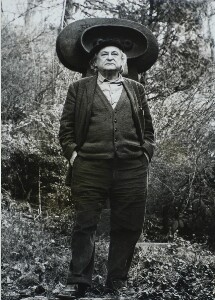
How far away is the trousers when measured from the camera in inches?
137

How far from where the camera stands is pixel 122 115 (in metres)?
3.64

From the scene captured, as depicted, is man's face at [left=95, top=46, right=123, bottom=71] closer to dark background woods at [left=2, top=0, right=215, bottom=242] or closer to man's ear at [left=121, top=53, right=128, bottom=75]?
man's ear at [left=121, top=53, right=128, bottom=75]

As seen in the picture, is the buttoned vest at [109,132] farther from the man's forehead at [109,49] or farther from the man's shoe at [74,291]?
the man's shoe at [74,291]

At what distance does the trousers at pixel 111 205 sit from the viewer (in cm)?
349

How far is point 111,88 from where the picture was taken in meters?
3.71

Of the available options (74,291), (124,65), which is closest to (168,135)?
(124,65)

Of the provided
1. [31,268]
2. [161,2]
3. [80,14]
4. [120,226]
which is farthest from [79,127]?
[161,2]

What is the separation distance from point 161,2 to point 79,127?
2648 millimetres

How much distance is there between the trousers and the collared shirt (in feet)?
1.67

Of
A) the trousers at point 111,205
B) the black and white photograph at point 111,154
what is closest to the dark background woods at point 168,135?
the black and white photograph at point 111,154

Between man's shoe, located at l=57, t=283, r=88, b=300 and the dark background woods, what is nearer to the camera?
man's shoe, located at l=57, t=283, r=88, b=300

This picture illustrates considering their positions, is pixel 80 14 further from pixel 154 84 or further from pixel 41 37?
pixel 41 37

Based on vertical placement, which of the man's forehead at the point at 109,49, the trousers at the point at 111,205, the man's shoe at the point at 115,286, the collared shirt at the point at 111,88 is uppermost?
the man's forehead at the point at 109,49

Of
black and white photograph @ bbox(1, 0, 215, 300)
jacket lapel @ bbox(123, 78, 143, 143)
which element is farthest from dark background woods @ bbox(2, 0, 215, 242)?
jacket lapel @ bbox(123, 78, 143, 143)
